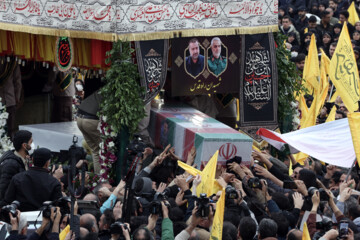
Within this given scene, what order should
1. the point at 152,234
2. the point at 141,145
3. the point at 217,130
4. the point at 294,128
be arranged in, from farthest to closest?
the point at 294,128 → the point at 217,130 → the point at 141,145 → the point at 152,234

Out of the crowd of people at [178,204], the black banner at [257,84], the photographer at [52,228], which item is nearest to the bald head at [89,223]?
the crowd of people at [178,204]

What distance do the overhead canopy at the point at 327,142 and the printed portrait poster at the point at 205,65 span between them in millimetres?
1594

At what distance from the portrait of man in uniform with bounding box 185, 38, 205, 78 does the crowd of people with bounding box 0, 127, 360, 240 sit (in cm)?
164

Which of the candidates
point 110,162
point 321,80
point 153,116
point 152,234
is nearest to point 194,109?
point 153,116

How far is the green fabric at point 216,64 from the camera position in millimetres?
14130

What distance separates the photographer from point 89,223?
363 inches

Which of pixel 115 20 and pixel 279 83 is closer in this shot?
pixel 115 20

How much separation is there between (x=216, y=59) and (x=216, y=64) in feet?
0.25

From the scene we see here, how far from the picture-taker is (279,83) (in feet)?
47.8

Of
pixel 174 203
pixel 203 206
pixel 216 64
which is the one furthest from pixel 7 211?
pixel 216 64

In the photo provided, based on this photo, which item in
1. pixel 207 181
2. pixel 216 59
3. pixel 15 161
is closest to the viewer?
pixel 207 181

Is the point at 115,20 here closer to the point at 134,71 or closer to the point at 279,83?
the point at 134,71

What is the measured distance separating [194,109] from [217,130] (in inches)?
62.0

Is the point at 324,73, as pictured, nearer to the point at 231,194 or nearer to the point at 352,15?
the point at 231,194
